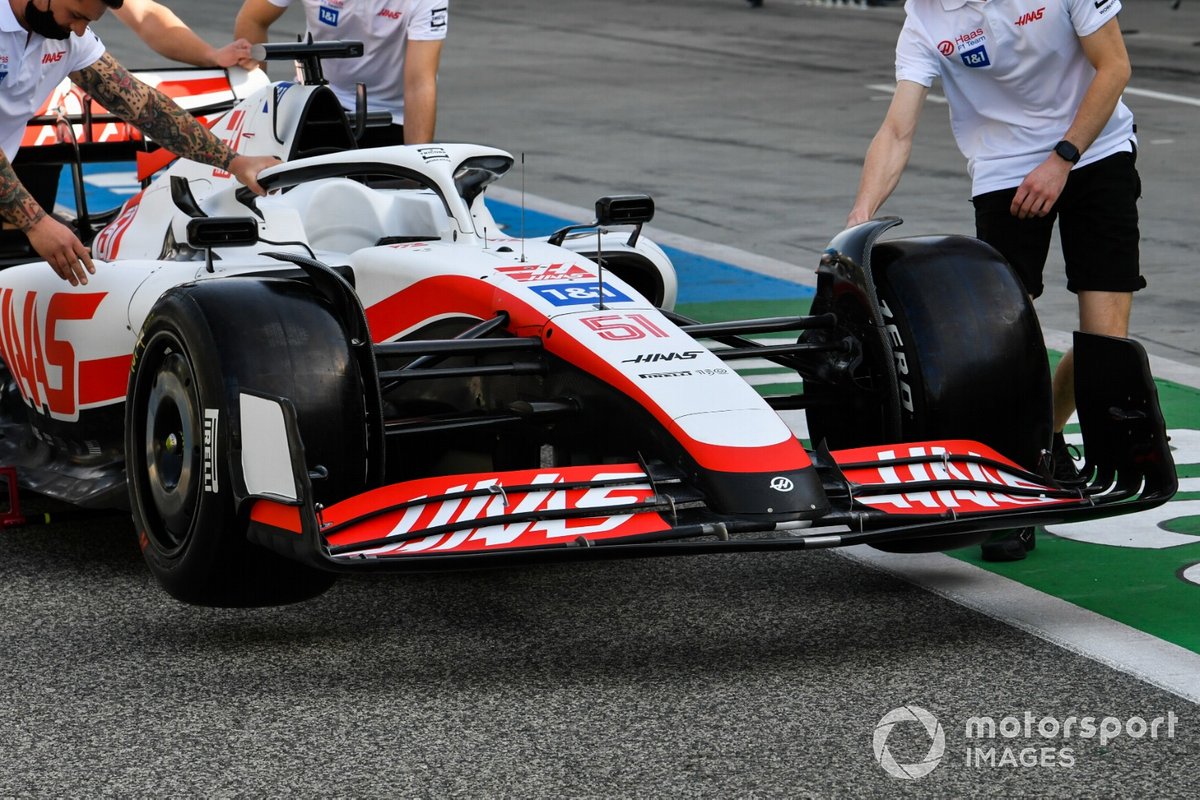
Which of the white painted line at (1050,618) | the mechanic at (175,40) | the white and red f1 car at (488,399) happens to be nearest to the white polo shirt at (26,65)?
the white and red f1 car at (488,399)

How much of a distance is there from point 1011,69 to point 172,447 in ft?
8.58

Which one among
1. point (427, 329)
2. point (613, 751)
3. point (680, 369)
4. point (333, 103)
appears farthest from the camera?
point (333, 103)

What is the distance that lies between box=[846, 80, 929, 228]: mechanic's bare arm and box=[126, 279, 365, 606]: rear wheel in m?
1.84

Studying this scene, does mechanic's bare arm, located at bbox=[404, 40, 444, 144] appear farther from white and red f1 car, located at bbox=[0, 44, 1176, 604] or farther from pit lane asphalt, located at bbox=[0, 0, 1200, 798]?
pit lane asphalt, located at bbox=[0, 0, 1200, 798]

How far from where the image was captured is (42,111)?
764 cm

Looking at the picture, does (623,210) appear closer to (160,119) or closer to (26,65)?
(160,119)

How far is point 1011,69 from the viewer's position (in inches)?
212

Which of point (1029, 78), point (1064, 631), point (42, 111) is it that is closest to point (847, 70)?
point (42, 111)

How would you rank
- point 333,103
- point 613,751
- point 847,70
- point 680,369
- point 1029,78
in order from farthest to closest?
point 847,70 → point 333,103 → point 1029,78 → point 680,369 → point 613,751

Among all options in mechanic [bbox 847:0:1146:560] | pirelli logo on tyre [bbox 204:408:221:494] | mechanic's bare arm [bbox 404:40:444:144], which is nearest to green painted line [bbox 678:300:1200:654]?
mechanic [bbox 847:0:1146:560]

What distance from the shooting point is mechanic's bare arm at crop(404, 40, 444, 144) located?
709cm

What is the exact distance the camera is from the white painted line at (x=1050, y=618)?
164 inches

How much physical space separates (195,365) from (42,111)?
3813mm

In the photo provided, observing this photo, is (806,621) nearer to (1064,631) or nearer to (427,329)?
(1064,631)
